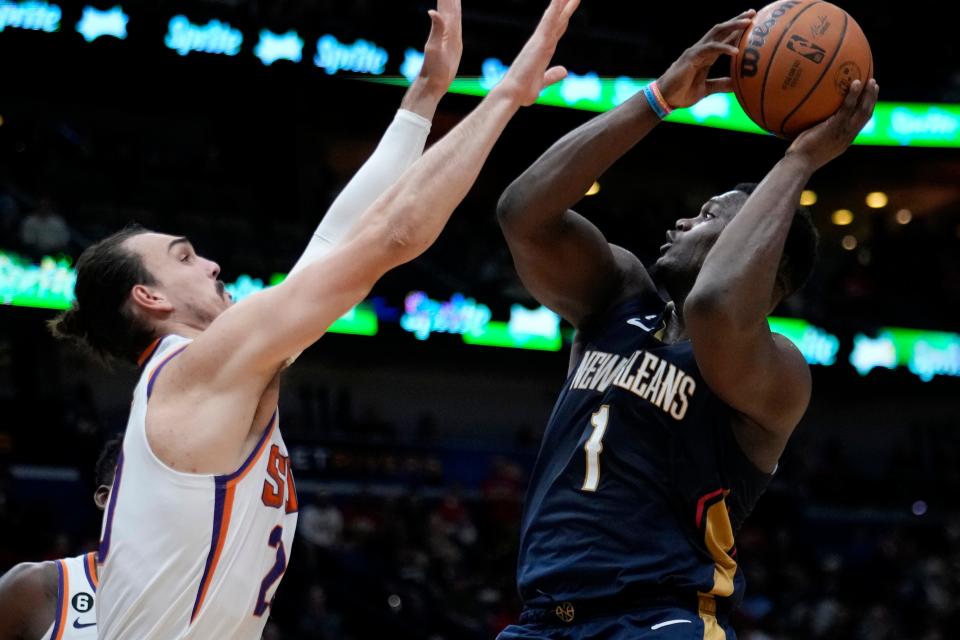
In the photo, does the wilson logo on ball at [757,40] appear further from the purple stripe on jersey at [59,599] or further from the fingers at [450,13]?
the purple stripe on jersey at [59,599]

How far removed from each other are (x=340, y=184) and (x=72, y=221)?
16.4 feet

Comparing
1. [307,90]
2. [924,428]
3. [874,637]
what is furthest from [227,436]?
[924,428]

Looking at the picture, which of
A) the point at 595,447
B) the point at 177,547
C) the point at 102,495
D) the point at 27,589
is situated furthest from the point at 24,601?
the point at 595,447

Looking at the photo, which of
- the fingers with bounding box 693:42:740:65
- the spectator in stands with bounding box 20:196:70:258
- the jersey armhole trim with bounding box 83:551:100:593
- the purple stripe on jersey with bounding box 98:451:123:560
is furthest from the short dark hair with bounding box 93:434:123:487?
the spectator in stands with bounding box 20:196:70:258

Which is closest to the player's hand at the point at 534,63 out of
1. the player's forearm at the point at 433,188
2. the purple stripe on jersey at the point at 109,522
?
the player's forearm at the point at 433,188

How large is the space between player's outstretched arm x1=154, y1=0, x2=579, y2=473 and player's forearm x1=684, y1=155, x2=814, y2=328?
2.33 ft

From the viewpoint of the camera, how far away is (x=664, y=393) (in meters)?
3.31

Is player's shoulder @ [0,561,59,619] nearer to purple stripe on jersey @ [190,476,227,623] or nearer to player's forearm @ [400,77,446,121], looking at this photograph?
purple stripe on jersey @ [190,476,227,623]

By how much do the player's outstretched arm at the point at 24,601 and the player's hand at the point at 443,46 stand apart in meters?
2.06

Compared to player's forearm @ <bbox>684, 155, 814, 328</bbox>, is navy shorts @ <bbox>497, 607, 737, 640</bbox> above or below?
below

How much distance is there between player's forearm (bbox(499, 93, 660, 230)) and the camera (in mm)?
3492

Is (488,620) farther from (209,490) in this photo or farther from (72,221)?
(209,490)

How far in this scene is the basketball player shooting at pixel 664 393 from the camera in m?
3.13

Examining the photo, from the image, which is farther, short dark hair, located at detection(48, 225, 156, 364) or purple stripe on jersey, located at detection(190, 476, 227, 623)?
short dark hair, located at detection(48, 225, 156, 364)
